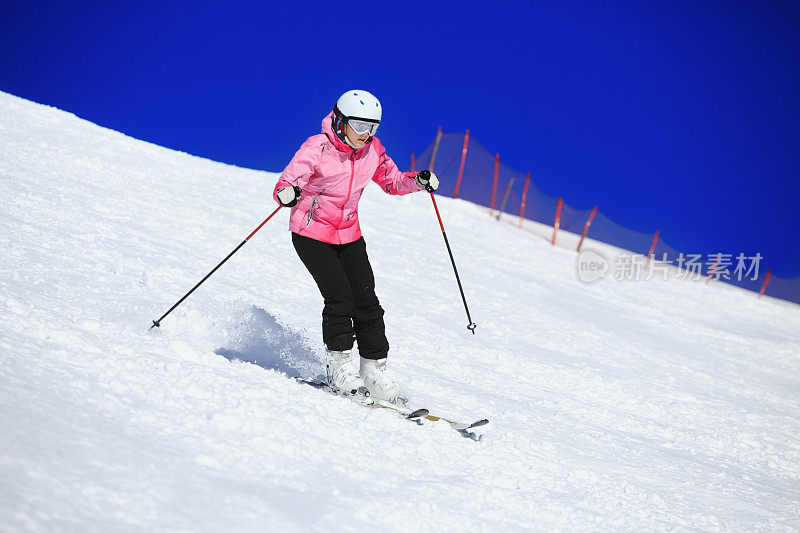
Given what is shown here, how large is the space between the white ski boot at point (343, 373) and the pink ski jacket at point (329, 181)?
74 cm

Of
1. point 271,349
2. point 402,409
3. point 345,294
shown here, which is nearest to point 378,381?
point 402,409

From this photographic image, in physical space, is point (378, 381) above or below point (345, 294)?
below

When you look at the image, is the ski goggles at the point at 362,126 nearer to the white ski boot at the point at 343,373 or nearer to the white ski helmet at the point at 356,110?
the white ski helmet at the point at 356,110

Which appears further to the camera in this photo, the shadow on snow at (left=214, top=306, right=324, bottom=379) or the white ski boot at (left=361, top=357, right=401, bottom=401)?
the shadow on snow at (left=214, top=306, right=324, bottom=379)

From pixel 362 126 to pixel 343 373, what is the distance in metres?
1.54

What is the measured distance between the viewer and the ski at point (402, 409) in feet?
12.0

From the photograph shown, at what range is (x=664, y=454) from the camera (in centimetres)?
468

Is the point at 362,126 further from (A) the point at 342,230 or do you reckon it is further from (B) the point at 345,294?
(B) the point at 345,294

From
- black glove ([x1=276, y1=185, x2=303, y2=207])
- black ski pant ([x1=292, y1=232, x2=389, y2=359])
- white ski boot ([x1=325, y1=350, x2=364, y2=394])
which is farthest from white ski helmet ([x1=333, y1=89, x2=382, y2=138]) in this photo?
white ski boot ([x1=325, y1=350, x2=364, y2=394])

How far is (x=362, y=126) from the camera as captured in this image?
3881 mm

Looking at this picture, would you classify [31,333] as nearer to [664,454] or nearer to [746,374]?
[664,454]

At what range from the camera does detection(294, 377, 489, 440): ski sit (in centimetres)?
364

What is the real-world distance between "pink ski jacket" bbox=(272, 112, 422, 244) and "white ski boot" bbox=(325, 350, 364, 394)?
29.0 inches

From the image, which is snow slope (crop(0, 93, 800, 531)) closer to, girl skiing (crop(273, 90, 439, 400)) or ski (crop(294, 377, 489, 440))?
ski (crop(294, 377, 489, 440))
